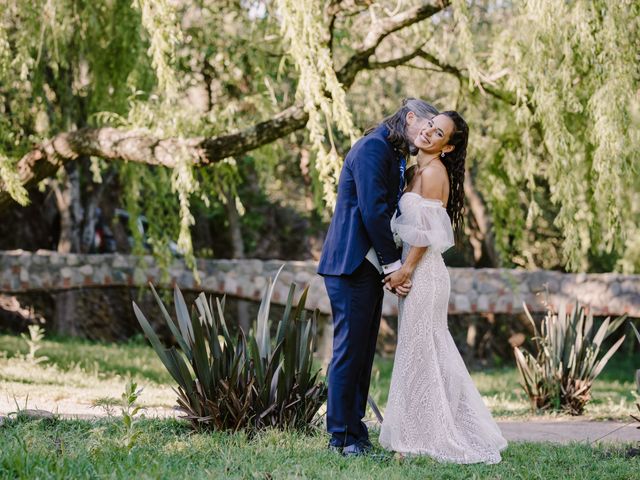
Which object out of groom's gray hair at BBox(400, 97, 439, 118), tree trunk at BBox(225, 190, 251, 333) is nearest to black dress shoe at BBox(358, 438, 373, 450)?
groom's gray hair at BBox(400, 97, 439, 118)

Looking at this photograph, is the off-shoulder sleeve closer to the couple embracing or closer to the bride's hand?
the couple embracing

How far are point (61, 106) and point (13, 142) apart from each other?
1612mm

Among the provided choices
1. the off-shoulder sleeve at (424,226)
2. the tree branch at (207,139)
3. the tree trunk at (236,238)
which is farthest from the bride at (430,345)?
the tree trunk at (236,238)

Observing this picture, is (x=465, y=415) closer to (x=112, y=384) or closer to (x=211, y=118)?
(x=112, y=384)

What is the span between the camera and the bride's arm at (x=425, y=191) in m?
4.13

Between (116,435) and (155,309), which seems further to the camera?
(155,309)

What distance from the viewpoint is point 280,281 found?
11.6 m

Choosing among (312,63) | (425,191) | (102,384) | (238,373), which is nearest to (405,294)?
(425,191)

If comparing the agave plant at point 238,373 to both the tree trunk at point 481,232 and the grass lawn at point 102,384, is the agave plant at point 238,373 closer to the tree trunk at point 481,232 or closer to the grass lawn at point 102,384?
the grass lawn at point 102,384

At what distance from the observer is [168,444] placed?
13.5ft

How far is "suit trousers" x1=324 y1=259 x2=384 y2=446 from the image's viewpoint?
409 cm

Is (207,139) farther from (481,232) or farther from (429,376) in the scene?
(481,232)

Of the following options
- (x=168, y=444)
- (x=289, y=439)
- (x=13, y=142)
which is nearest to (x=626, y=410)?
(x=289, y=439)

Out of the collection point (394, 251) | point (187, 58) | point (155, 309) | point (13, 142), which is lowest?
point (155, 309)
